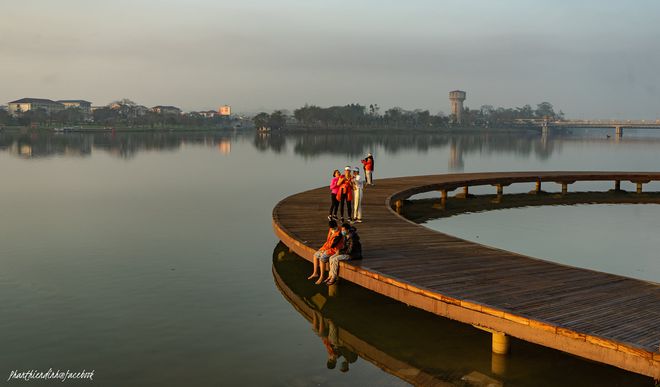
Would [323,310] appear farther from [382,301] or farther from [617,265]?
[617,265]

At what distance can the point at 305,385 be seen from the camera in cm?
1028

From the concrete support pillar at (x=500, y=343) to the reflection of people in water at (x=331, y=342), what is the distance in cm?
279

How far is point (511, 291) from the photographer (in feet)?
39.5

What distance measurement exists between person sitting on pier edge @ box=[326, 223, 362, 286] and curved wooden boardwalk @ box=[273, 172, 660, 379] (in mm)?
229

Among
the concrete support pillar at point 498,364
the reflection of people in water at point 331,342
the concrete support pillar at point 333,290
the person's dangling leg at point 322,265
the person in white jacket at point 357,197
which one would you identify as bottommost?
the reflection of people in water at point 331,342

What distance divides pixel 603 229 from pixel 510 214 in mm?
5126

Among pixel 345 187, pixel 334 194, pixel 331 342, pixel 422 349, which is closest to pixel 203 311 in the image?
pixel 331 342

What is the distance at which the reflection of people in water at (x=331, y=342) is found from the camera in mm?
11375

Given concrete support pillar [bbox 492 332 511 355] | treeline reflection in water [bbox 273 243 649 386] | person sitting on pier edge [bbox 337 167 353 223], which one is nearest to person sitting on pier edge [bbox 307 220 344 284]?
treeline reflection in water [bbox 273 243 649 386]

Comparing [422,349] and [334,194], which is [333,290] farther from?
[334,194]

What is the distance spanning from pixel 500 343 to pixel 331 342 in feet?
11.5

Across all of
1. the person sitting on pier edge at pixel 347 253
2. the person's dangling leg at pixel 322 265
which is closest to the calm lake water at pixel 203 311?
the person's dangling leg at pixel 322 265

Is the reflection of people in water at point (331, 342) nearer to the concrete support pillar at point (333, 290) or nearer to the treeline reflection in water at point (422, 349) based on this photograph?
the treeline reflection in water at point (422, 349)

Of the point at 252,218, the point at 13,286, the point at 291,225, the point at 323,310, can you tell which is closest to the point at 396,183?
the point at 252,218
